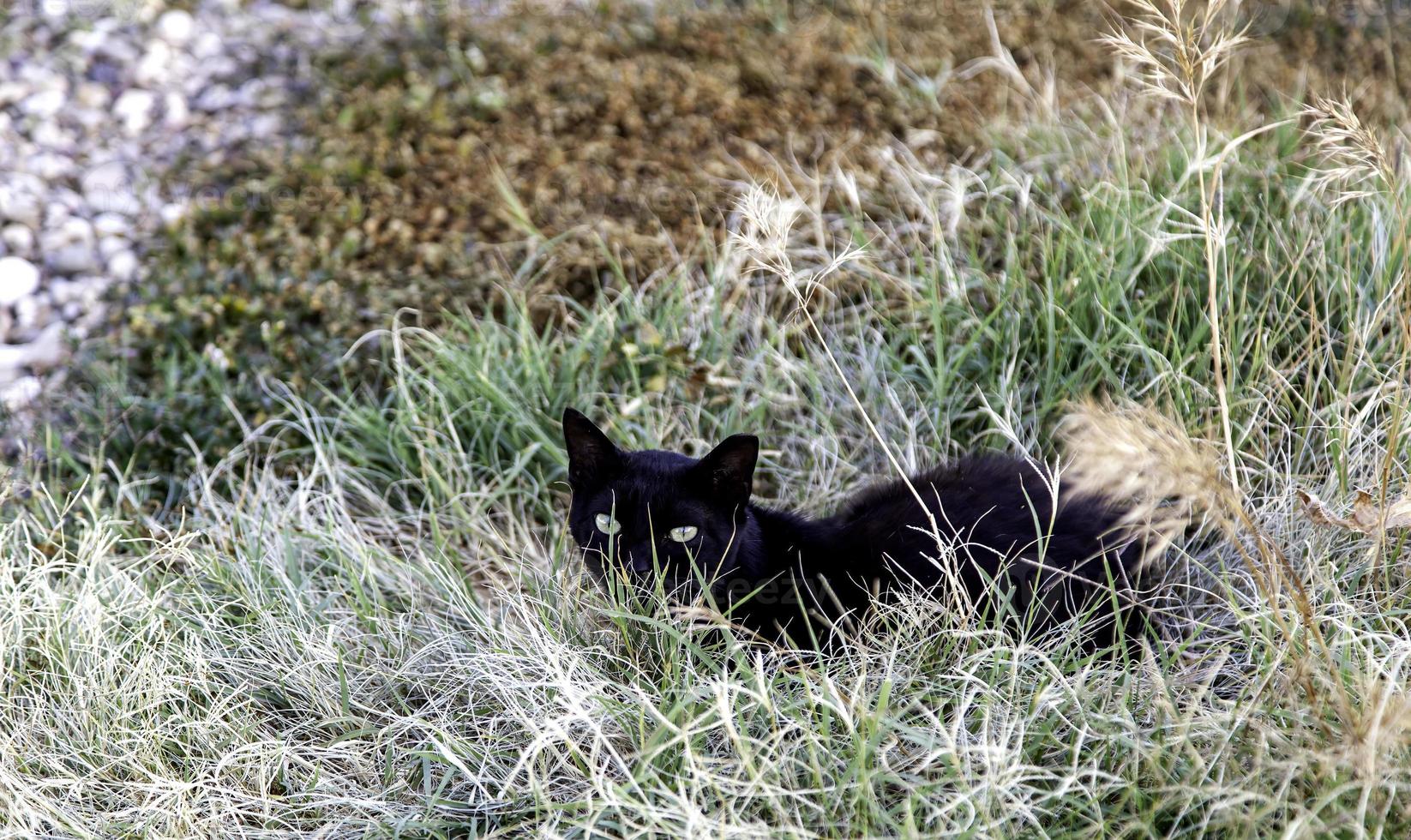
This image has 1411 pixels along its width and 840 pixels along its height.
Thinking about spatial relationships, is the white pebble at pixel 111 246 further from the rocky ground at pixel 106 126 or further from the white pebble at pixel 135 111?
the white pebble at pixel 135 111

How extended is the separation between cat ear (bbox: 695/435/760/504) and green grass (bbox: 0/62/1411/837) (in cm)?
36

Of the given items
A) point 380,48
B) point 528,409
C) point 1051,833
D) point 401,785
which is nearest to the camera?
point 1051,833

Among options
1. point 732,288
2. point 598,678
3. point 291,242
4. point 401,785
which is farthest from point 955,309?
point 291,242

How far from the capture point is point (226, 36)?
5.20 metres

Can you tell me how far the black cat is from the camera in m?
2.52

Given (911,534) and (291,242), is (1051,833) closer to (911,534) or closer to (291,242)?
(911,534)

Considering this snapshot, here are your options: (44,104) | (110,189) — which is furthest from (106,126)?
(110,189)

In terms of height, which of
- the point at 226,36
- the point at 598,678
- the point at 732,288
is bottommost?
the point at 598,678

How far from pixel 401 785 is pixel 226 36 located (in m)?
4.28

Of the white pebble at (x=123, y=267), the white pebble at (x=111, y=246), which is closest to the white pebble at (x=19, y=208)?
the white pebble at (x=111, y=246)

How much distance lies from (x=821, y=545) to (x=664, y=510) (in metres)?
0.43

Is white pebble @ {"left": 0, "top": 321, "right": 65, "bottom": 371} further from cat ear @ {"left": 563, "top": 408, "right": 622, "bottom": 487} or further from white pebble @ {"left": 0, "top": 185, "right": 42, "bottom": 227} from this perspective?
cat ear @ {"left": 563, "top": 408, "right": 622, "bottom": 487}

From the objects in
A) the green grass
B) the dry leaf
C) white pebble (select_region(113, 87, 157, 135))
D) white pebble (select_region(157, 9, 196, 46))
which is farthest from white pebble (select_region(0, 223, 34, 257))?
the dry leaf

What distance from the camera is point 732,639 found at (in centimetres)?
226
